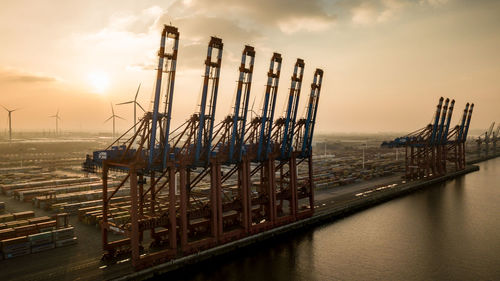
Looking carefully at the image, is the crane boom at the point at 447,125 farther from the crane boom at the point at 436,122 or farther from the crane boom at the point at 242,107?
the crane boom at the point at 242,107

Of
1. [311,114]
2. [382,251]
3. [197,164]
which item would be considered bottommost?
[382,251]

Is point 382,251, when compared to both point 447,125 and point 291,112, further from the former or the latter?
point 447,125

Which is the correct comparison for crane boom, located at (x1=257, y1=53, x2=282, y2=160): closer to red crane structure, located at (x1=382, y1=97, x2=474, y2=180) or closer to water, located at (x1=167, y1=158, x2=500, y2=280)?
water, located at (x1=167, y1=158, x2=500, y2=280)

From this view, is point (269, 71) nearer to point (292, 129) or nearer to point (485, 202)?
point (292, 129)

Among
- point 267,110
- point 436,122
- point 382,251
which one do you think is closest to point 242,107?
point 267,110

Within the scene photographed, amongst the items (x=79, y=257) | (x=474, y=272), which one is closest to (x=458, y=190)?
(x=474, y=272)

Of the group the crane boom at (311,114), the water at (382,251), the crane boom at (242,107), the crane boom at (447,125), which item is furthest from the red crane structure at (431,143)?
the crane boom at (242,107)
